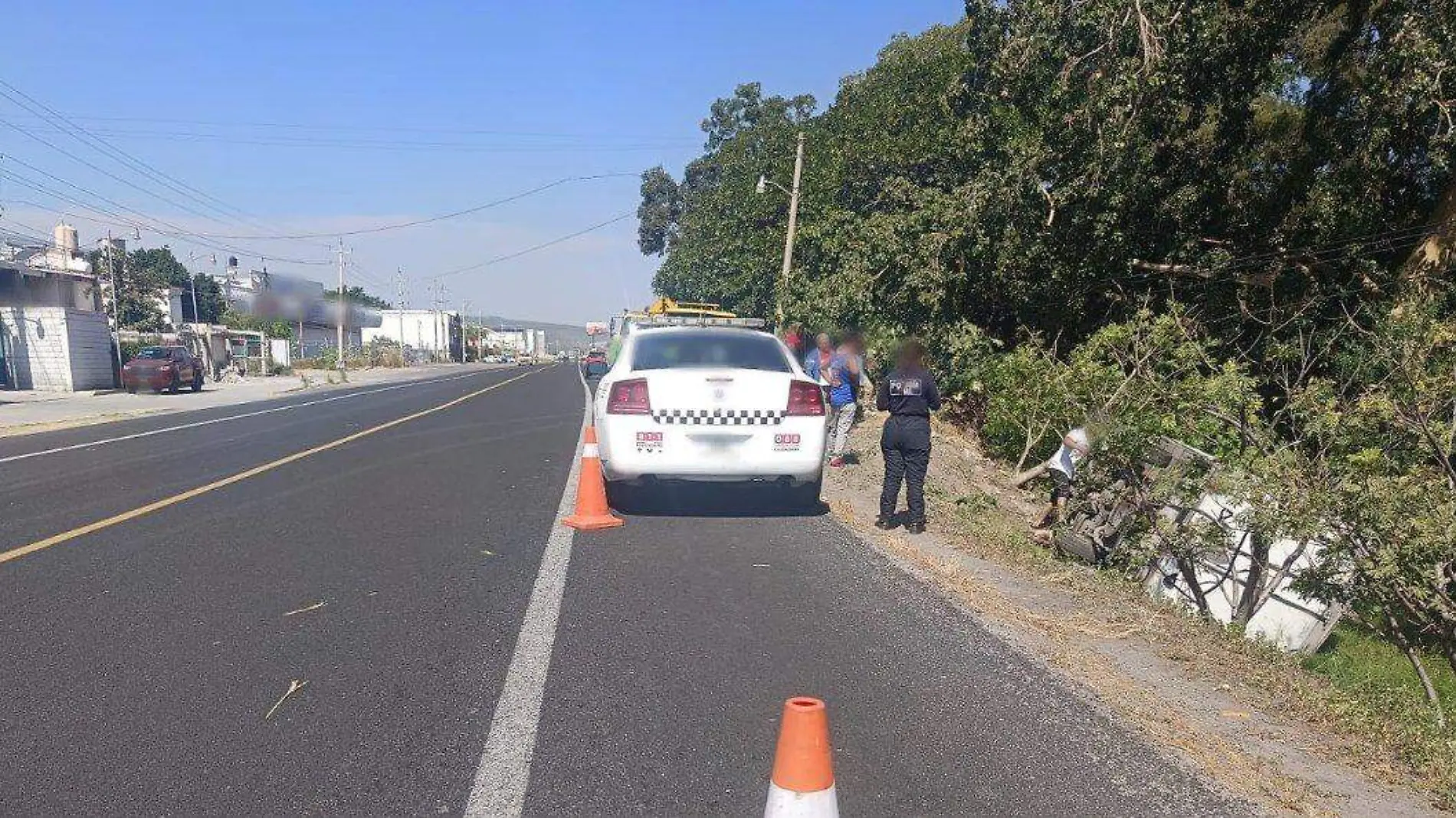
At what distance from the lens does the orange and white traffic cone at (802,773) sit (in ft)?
7.89

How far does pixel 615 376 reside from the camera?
25.9 ft

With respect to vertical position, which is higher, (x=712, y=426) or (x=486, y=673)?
(x=712, y=426)

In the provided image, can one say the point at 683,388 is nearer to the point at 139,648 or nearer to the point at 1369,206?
the point at 139,648

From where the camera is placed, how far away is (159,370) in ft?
104

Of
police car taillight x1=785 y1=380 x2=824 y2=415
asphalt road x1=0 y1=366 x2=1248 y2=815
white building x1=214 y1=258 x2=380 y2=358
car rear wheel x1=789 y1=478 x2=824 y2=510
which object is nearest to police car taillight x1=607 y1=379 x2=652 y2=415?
asphalt road x1=0 y1=366 x2=1248 y2=815

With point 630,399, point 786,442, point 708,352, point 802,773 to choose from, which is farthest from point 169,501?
point 802,773

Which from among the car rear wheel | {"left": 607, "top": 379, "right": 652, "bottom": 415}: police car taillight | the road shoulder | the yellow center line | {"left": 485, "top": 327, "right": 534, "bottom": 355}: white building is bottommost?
{"left": 485, "top": 327, "right": 534, "bottom": 355}: white building

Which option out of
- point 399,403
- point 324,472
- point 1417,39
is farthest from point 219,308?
point 1417,39

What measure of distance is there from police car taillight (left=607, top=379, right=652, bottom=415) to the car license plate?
102 cm

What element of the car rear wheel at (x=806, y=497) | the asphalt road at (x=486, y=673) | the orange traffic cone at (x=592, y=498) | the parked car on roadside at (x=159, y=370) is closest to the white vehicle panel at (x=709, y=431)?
the orange traffic cone at (x=592, y=498)

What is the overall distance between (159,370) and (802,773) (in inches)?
1372

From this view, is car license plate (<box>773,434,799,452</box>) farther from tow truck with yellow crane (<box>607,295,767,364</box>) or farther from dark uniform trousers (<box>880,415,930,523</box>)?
tow truck with yellow crane (<box>607,295,767,364</box>)

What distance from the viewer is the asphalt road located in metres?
3.30

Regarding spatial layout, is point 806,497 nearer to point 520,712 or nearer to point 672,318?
point 520,712
